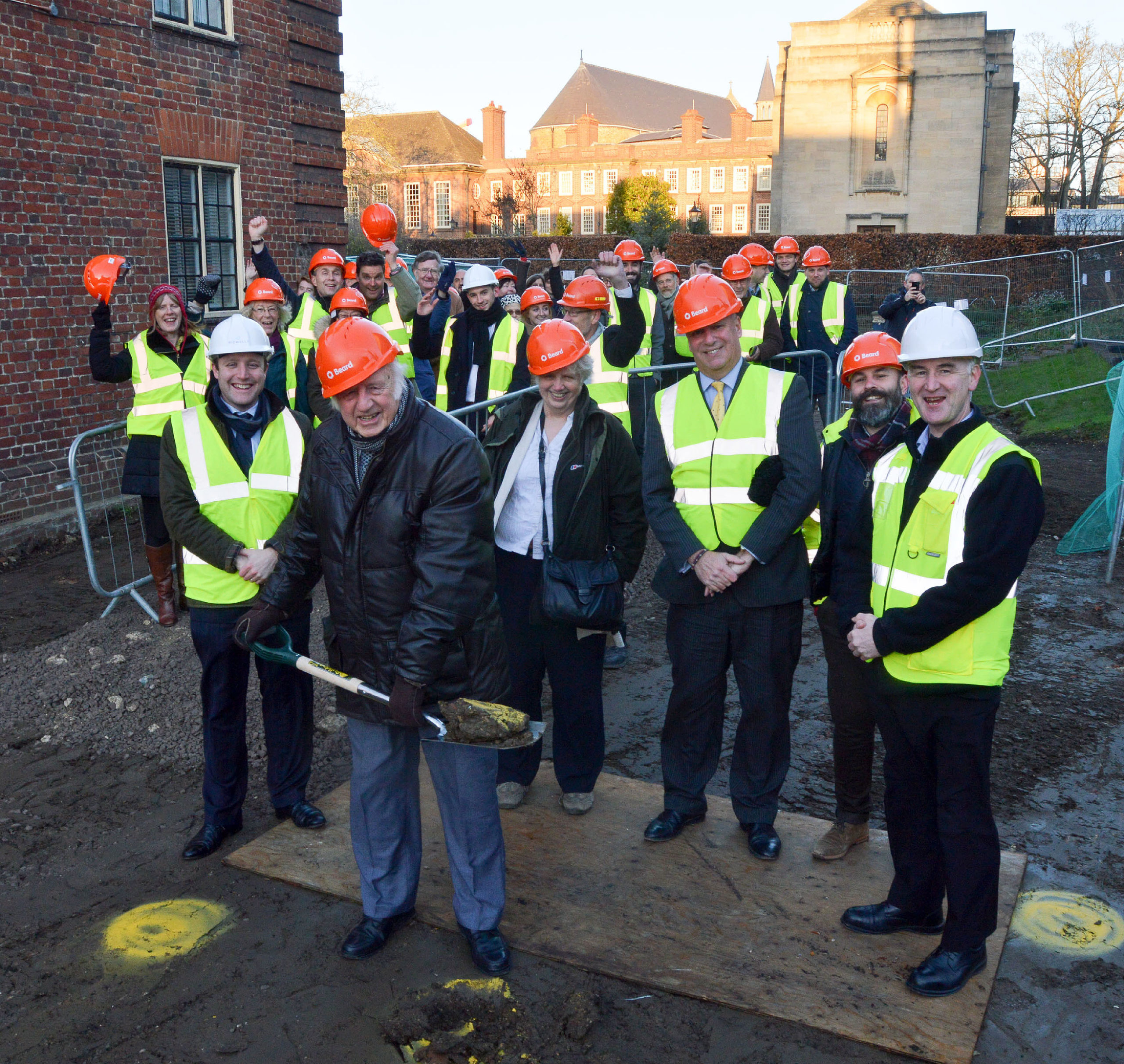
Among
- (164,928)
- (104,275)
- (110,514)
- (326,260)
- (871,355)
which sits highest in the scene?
(326,260)

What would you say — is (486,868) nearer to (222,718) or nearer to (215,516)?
(222,718)

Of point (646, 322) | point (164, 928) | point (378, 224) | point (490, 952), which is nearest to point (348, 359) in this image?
point (490, 952)

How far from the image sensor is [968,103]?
45.2 meters

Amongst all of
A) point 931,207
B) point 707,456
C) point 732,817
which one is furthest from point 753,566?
point 931,207

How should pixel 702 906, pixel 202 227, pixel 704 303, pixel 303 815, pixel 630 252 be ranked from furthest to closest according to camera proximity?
pixel 202 227 → pixel 630 252 → pixel 303 815 → pixel 704 303 → pixel 702 906

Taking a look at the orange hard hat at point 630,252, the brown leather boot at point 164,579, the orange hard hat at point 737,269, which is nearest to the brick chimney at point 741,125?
the orange hard hat at point 630,252

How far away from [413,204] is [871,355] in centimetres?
7927

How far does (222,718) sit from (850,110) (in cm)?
→ 4841

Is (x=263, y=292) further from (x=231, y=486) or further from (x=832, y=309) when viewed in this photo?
(x=832, y=309)

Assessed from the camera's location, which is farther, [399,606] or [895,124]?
[895,124]

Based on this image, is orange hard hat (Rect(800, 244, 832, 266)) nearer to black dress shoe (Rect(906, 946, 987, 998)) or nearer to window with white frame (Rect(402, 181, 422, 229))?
black dress shoe (Rect(906, 946, 987, 998))

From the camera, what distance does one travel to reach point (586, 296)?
5.42 m

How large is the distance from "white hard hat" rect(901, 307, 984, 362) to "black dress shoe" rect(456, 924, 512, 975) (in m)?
2.35

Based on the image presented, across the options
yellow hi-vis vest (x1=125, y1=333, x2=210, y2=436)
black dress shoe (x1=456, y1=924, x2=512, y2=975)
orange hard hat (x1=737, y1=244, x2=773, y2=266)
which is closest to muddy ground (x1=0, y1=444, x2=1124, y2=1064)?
black dress shoe (x1=456, y1=924, x2=512, y2=975)
